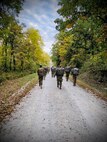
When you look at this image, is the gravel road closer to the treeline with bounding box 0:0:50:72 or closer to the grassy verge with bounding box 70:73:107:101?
the grassy verge with bounding box 70:73:107:101

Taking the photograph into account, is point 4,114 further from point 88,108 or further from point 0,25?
point 0,25

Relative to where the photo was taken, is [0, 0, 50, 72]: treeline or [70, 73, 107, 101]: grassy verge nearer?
[70, 73, 107, 101]: grassy verge

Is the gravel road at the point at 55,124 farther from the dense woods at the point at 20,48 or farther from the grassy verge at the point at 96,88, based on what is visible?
the dense woods at the point at 20,48

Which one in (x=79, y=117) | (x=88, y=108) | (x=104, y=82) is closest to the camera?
(x=79, y=117)

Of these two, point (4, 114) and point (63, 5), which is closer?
point (4, 114)

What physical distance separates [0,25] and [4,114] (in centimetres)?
866

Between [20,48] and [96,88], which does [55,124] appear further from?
[20,48]

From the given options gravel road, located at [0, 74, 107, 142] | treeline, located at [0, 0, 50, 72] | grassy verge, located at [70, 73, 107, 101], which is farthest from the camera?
treeline, located at [0, 0, 50, 72]

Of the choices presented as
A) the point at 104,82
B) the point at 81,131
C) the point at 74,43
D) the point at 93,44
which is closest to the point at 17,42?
the point at 74,43

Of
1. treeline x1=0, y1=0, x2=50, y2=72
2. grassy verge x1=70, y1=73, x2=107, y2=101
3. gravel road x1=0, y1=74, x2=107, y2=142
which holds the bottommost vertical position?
grassy verge x1=70, y1=73, x2=107, y2=101

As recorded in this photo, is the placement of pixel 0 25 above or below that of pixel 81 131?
above

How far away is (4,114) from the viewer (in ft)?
25.6

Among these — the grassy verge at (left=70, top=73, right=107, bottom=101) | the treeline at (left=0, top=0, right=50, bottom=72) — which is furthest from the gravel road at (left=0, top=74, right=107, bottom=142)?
the treeline at (left=0, top=0, right=50, bottom=72)

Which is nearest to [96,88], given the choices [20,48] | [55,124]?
[55,124]
